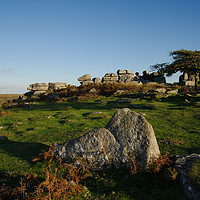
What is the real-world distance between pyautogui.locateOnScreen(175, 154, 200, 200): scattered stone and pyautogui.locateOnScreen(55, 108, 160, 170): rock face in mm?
1150

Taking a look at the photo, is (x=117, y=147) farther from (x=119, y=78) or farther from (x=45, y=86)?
(x=119, y=78)

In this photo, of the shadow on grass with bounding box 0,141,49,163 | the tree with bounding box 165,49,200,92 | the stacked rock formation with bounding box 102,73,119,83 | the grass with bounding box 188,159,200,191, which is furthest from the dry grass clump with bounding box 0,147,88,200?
the stacked rock formation with bounding box 102,73,119,83

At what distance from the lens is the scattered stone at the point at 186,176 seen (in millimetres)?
6295

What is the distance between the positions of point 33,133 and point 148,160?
13.0 m

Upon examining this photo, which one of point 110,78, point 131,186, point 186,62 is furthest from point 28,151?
point 110,78

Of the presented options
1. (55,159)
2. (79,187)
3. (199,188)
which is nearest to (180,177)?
(199,188)

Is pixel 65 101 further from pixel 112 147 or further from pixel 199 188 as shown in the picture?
pixel 199 188

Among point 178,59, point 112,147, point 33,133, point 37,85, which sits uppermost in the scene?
point 178,59

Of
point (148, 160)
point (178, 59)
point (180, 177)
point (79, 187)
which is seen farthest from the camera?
point (178, 59)

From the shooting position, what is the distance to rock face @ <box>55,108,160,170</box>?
27.7 ft

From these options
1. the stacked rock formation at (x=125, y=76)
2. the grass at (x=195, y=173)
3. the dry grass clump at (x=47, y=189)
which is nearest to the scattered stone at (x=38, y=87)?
the stacked rock formation at (x=125, y=76)

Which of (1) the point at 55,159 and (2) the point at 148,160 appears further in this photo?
(1) the point at 55,159

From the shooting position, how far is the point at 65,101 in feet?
136

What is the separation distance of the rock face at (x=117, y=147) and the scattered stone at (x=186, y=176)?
1150 millimetres
